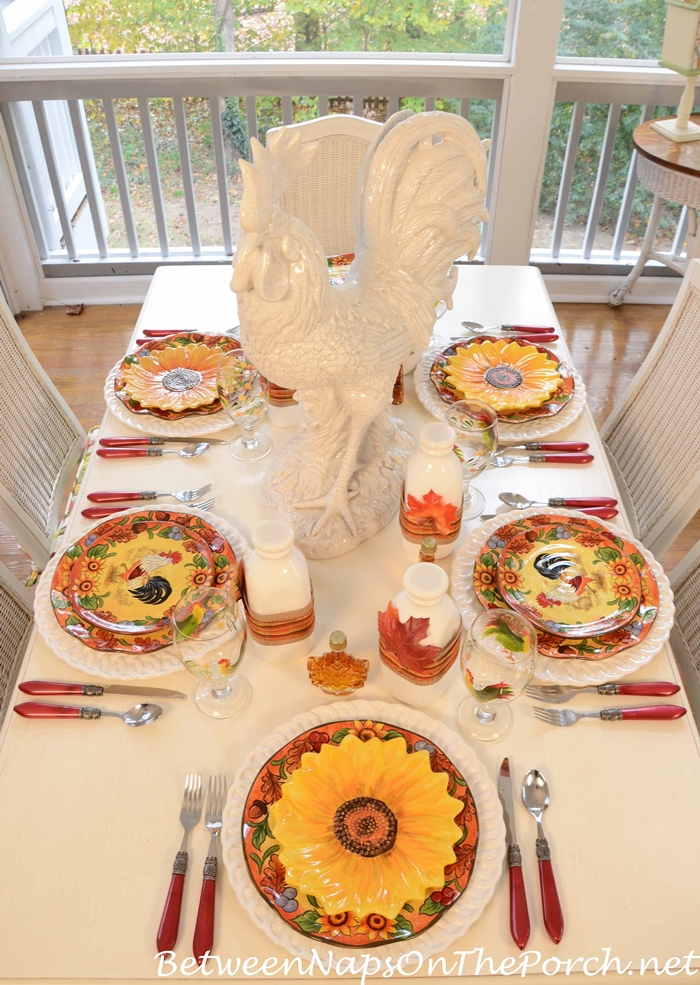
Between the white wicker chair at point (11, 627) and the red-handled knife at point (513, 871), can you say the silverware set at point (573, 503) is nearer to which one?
the red-handled knife at point (513, 871)

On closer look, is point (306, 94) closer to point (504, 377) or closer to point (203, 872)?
point (504, 377)

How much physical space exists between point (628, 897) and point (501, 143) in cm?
272

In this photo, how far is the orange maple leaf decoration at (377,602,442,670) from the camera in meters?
0.95

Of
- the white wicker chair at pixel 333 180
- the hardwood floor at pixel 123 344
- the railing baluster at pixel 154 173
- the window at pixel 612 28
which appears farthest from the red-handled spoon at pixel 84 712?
the window at pixel 612 28

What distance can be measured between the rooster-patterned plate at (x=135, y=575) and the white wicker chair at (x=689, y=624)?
2.78ft

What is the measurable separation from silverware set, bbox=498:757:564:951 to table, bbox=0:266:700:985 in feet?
0.04

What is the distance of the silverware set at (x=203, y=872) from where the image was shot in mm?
807

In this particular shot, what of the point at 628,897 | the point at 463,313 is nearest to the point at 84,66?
the point at 463,313

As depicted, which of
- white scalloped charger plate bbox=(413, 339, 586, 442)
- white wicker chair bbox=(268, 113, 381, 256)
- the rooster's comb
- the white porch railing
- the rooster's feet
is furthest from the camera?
the white porch railing

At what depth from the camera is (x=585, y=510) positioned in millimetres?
1282

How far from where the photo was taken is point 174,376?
156 centimetres

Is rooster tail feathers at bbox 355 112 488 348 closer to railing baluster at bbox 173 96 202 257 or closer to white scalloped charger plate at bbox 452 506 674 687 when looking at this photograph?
white scalloped charger plate at bbox 452 506 674 687

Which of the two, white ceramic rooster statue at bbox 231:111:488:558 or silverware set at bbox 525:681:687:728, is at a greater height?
white ceramic rooster statue at bbox 231:111:488:558

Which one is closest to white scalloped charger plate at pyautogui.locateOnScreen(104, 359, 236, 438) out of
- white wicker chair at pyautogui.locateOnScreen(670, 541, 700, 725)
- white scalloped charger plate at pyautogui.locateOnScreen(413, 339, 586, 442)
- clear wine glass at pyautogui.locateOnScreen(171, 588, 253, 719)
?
white scalloped charger plate at pyautogui.locateOnScreen(413, 339, 586, 442)
